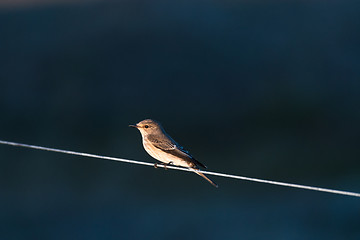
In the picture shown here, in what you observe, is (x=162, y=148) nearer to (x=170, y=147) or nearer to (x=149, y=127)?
(x=170, y=147)

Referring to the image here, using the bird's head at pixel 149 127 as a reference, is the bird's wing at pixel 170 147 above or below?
below

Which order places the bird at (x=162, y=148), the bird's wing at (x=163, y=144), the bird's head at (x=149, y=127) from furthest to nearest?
the bird's head at (x=149, y=127)
the bird's wing at (x=163, y=144)
the bird at (x=162, y=148)

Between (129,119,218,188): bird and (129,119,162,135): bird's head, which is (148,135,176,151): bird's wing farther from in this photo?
(129,119,162,135): bird's head

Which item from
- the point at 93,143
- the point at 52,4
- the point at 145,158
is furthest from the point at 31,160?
the point at 52,4

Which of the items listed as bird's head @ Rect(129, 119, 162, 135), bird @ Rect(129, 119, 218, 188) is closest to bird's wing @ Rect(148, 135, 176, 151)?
bird @ Rect(129, 119, 218, 188)

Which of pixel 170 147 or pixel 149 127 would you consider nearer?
pixel 170 147

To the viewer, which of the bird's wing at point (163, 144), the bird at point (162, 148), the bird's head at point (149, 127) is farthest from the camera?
the bird's head at point (149, 127)

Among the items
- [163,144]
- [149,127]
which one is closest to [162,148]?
[163,144]

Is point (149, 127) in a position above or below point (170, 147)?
above

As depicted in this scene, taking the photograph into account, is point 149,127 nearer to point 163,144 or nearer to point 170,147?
point 163,144

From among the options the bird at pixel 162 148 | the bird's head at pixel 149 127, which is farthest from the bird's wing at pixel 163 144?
the bird's head at pixel 149 127

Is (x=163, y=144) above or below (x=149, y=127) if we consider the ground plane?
below

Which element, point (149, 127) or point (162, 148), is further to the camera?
point (149, 127)

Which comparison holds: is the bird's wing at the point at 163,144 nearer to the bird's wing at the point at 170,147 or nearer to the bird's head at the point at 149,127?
the bird's wing at the point at 170,147
